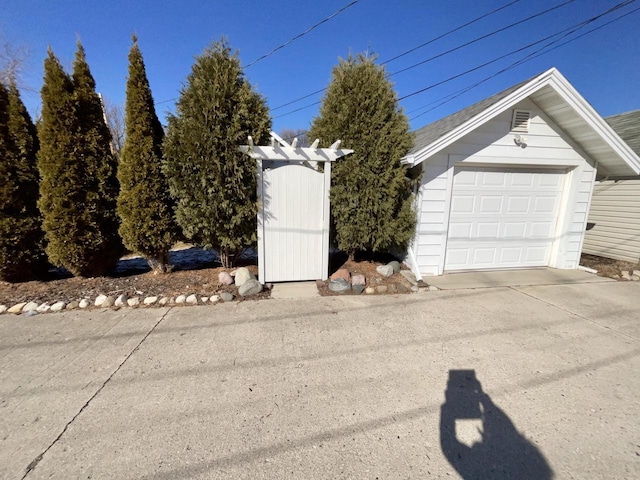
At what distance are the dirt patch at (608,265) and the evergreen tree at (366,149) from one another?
4.65 metres

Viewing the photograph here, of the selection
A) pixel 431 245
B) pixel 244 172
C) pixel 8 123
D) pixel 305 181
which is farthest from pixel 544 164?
pixel 8 123

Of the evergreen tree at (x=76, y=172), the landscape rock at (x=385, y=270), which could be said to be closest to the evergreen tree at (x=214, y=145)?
the evergreen tree at (x=76, y=172)

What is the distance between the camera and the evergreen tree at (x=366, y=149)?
4.70 meters

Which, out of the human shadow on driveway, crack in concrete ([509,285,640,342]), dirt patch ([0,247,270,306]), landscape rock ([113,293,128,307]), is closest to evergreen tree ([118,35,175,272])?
dirt patch ([0,247,270,306])

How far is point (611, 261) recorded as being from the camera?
6855mm

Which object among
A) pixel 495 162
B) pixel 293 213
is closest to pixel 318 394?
pixel 293 213

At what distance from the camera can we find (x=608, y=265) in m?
6.46

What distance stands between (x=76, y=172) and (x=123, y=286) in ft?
5.88

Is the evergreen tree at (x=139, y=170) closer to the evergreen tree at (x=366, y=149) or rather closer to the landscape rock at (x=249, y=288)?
the landscape rock at (x=249, y=288)

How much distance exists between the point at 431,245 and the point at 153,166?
16.3ft

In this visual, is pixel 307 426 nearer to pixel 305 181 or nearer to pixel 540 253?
pixel 305 181

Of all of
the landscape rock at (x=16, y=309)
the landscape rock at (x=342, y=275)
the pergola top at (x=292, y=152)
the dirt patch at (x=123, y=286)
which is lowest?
the landscape rock at (x=16, y=309)

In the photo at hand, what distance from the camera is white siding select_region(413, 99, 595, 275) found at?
5.27 metres

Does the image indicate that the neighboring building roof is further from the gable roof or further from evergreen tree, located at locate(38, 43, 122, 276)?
evergreen tree, located at locate(38, 43, 122, 276)
